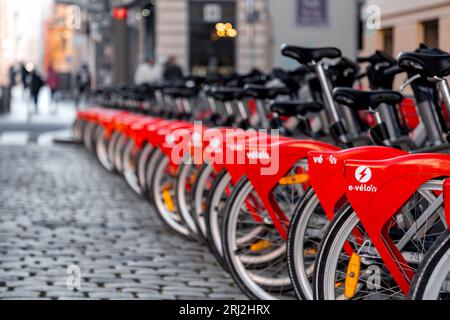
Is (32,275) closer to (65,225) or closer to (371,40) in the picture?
(65,225)

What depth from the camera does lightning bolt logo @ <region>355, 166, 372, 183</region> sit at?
181 inches

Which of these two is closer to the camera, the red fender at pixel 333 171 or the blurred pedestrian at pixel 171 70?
the red fender at pixel 333 171

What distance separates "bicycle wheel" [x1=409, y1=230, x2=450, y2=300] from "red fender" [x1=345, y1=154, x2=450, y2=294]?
1.30ft

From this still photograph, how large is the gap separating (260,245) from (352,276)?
1994 mm

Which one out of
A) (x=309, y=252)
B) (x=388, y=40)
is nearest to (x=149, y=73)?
(x=388, y=40)

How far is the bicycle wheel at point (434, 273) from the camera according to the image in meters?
3.97

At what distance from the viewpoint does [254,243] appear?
6809 mm

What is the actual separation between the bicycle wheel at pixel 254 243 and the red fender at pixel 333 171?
1.25 meters

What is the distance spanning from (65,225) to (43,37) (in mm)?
114705

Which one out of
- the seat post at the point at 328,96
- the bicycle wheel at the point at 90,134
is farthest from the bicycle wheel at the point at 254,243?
the bicycle wheel at the point at 90,134

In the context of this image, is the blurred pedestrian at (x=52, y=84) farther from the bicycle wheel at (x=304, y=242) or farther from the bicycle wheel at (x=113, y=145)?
the bicycle wheel at (x=304, y=242)

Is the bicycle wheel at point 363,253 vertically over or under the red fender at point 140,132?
under
